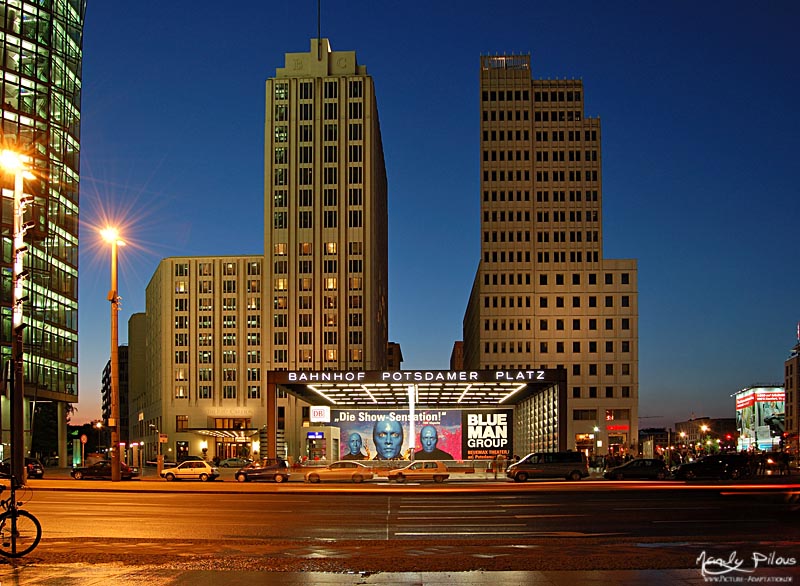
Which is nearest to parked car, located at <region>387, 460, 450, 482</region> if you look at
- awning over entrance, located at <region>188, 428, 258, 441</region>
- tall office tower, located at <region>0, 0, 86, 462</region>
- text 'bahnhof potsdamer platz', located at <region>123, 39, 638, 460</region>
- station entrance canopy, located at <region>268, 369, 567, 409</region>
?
station entrance canopy, located at <region>268, 369, 567, 409</region>

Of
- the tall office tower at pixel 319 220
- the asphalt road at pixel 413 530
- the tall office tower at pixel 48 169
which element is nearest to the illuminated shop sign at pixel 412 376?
the asphalt road at pixel 413 530

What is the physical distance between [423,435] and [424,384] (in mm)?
11918

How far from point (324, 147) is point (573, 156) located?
40975 millimetres

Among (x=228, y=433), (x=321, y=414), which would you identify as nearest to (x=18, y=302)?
(x=321, y=414)

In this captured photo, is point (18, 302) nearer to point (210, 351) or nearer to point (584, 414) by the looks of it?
point (210, 351)

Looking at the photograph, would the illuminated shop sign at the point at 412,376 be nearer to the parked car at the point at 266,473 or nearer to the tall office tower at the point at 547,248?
the parked car at the point at 266,473

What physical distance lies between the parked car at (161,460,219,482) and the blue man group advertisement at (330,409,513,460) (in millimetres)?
19075

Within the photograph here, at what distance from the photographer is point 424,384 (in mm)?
60438

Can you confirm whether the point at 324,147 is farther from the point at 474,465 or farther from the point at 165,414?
the point at 474,465

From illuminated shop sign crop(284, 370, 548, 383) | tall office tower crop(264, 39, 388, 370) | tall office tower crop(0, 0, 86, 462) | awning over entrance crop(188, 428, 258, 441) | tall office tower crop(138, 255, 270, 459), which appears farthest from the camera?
tall office tower crop(138, 255, 270, 459)

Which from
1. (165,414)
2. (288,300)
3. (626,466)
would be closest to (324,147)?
(288,300)

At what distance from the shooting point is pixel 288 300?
130125mm

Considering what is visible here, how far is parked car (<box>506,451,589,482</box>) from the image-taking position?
159 feet

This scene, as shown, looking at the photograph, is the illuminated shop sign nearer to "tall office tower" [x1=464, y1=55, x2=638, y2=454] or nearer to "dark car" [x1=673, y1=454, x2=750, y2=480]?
"dark car" [x1=673, y1=454, x2=750, y2=480]
